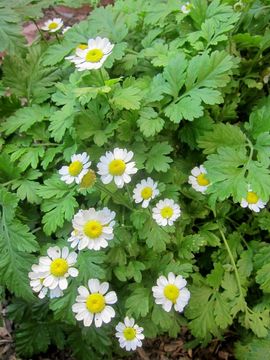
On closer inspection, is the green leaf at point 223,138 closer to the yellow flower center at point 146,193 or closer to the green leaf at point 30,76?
the yellow flower center at point 146,193

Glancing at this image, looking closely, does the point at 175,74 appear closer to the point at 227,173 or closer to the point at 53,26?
the point at 227,173

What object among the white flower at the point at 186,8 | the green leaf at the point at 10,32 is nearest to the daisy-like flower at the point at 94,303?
the green leaf at the point at 10,32

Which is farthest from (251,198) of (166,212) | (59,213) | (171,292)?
(59,213)

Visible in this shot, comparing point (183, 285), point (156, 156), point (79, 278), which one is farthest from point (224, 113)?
point (79, 278)

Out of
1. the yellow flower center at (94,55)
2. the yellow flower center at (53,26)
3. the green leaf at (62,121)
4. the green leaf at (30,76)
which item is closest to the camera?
the yellow flower center at (94,55)

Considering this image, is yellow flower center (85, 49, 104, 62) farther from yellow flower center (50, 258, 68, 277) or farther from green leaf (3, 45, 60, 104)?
yellow flower center (50, 258, 68, 277)

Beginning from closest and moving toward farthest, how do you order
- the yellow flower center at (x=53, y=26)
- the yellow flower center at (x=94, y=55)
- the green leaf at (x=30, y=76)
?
the yellow flower center at (x=94, y=55) → the green leaf at (x=30, y=76) → the yellow flower center at (x=53, y=26)

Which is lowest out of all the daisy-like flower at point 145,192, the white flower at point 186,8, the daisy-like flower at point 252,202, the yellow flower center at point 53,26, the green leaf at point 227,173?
the daisy-like flower at point 252,202
